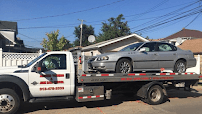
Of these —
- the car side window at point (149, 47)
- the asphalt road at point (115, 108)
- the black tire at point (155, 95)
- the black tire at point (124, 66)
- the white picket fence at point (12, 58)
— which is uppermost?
the car side window at point (149, 47)

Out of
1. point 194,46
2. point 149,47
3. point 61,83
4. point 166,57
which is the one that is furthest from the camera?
point 194,46

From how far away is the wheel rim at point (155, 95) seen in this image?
6.42 m

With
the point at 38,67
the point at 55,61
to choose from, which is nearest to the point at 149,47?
the point at 55,61

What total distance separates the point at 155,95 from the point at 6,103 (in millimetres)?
5042

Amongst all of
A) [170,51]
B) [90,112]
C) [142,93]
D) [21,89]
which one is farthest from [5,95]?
[170,51]

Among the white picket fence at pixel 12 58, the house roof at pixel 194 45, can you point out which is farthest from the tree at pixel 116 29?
the white picket fence at pixel 12 58

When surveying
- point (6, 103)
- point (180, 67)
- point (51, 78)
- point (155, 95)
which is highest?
point (180, 67)

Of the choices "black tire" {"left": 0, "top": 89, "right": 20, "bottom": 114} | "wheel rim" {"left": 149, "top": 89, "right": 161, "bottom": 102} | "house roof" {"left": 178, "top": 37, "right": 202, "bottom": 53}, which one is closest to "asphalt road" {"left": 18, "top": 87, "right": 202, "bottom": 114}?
"wheel rim" {"left": 149, "top": 89, "right": 161, "bottom": 102}

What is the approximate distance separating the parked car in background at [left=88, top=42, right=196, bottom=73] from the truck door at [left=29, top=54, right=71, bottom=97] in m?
1.37

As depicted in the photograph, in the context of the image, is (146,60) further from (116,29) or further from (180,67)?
(116,29)

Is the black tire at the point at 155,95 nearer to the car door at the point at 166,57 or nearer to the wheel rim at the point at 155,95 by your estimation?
the wheel rim at the point at 155,95

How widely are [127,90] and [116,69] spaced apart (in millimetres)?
1042

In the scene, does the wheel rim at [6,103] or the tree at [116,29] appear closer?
the wheel rim at [6,103]

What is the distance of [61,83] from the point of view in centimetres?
530
